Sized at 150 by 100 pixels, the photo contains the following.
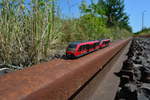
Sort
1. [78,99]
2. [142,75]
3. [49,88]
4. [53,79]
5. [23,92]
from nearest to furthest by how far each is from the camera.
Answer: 1. [23,92]
2. [49,88]
3. [53,79]
4. [78,99]
5. [142,75]

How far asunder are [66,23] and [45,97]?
13.8 ft

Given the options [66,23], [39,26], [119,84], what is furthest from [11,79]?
[66,23]

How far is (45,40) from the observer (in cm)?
248

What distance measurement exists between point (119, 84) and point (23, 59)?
4.09 feet

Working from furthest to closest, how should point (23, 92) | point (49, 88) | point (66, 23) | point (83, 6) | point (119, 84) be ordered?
point (83, 6)
point (66, 23)
point (119, 84)
point (49, 88)
point (23, 92)

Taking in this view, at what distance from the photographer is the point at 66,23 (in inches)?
189

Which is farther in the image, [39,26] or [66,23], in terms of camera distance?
[66,23]

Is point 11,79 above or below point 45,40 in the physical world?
below

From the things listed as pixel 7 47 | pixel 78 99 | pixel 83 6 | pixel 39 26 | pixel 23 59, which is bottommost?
pixel 78 99

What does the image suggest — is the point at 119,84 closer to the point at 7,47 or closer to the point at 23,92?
the point at 23,92

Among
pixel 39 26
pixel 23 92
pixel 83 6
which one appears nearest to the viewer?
pixel 23 92

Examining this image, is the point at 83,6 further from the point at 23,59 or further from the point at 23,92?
the point at 23,92

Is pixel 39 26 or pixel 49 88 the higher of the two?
pixel 39 26

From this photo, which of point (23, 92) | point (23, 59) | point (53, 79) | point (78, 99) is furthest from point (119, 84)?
point (23, 59)
